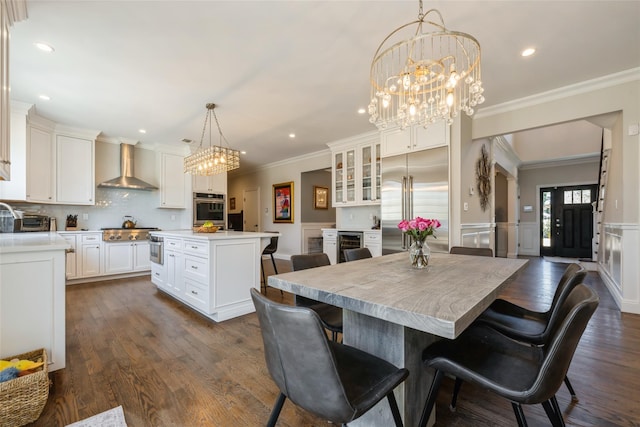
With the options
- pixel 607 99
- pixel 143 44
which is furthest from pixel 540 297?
pixel 143 44

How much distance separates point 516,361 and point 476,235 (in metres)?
3.50

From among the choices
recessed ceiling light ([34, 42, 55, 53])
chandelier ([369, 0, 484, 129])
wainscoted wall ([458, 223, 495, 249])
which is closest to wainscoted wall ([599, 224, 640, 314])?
wainscoted wall ([458, 223, 495, 249])

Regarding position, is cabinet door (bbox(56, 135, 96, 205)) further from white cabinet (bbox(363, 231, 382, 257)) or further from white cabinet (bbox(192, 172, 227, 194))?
white cabinet (bbox(363, 231, 382, 257))

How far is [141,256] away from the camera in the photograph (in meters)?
5.18

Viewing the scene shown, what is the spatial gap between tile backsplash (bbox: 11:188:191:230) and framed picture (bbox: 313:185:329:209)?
116 inches

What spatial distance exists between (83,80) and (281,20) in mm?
2514

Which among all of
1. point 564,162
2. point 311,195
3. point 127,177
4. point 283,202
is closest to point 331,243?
point 311,195

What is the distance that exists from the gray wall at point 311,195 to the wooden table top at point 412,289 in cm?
507

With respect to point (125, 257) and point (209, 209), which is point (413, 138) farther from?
point (125, 257)

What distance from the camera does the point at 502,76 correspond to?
3.04m

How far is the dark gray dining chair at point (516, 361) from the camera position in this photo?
906 millimetres

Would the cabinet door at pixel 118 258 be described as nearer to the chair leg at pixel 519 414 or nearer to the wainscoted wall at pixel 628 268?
the chair leg at pixel 519 414

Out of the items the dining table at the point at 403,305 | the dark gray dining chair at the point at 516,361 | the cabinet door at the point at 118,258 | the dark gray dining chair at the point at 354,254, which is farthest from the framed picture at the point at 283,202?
the dark gray dining chair at the point at 516,361

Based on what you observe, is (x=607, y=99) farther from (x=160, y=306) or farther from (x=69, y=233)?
(x=69, y=233)
